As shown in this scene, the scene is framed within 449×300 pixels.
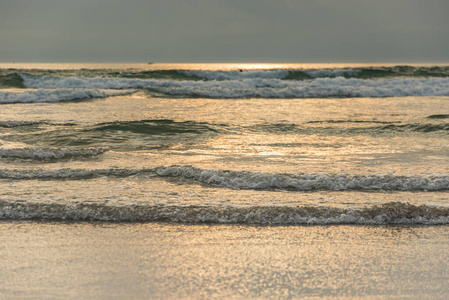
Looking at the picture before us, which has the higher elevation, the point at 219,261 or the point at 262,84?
the point at 262,84

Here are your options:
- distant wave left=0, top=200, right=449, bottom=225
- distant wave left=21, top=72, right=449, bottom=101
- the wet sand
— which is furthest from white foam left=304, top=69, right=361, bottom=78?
the wet sand

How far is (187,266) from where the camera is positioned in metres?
2.76

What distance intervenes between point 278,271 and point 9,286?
1.61m

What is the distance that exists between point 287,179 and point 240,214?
1.17 meters

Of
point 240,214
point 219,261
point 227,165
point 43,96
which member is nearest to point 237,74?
point 43,96

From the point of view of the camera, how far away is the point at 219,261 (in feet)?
9.33

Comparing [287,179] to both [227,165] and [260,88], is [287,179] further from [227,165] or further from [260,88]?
[260,88]

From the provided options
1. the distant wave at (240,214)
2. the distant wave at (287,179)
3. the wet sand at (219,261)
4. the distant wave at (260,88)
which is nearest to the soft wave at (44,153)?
the distant wave at (287,179)

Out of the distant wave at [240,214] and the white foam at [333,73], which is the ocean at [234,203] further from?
the white foam at [333,73]

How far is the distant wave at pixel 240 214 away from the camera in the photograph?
364 cm

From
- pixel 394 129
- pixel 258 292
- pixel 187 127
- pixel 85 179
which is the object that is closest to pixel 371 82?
pixel 394 129

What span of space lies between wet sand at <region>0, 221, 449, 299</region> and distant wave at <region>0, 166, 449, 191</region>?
1079 mm

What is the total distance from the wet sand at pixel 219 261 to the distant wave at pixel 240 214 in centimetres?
12

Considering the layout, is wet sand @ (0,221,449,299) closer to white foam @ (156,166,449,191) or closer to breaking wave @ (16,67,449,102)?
white foam @ (156,166,449,191)
